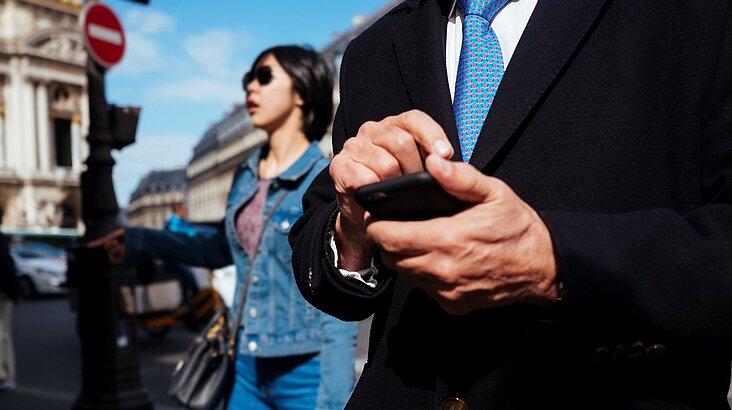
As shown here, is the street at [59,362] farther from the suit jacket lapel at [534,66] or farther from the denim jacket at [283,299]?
the suit jacket lapel at [534,66]

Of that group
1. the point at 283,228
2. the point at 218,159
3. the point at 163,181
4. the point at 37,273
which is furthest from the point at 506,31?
the point at 163,181

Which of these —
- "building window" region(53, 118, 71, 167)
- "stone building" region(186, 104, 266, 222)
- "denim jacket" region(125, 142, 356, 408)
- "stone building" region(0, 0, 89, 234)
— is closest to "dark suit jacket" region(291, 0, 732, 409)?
"denim jacket" region(125, 142, 356, 408)

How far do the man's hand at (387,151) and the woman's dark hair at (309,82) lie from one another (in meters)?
2.18

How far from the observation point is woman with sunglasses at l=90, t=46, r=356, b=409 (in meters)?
2.61

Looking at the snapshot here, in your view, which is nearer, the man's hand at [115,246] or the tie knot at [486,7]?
the tie knot at [486,7]

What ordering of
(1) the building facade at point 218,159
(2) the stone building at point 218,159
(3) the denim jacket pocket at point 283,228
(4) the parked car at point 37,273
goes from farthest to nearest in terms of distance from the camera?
1. (2) the stone building at point 218,159
2. (1) the building facade at point 218,159
3. (4) the parked car at point 37,273
4. (3) the denim jacket pocket at point 283,228

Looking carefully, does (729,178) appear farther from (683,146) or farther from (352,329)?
(352,329)

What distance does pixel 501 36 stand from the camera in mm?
1189

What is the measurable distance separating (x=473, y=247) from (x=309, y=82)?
8.06ft

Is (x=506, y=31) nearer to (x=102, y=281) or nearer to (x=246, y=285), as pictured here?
(x=246, y=285)

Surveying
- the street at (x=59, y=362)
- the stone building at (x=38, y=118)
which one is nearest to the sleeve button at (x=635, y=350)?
the street at (x=59, y=362)

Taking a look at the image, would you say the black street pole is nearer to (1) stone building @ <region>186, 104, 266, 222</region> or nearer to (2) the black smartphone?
(2) the black smartphone

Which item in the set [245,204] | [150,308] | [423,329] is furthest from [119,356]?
[423,329]

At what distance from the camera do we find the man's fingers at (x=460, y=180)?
78 centimetres
